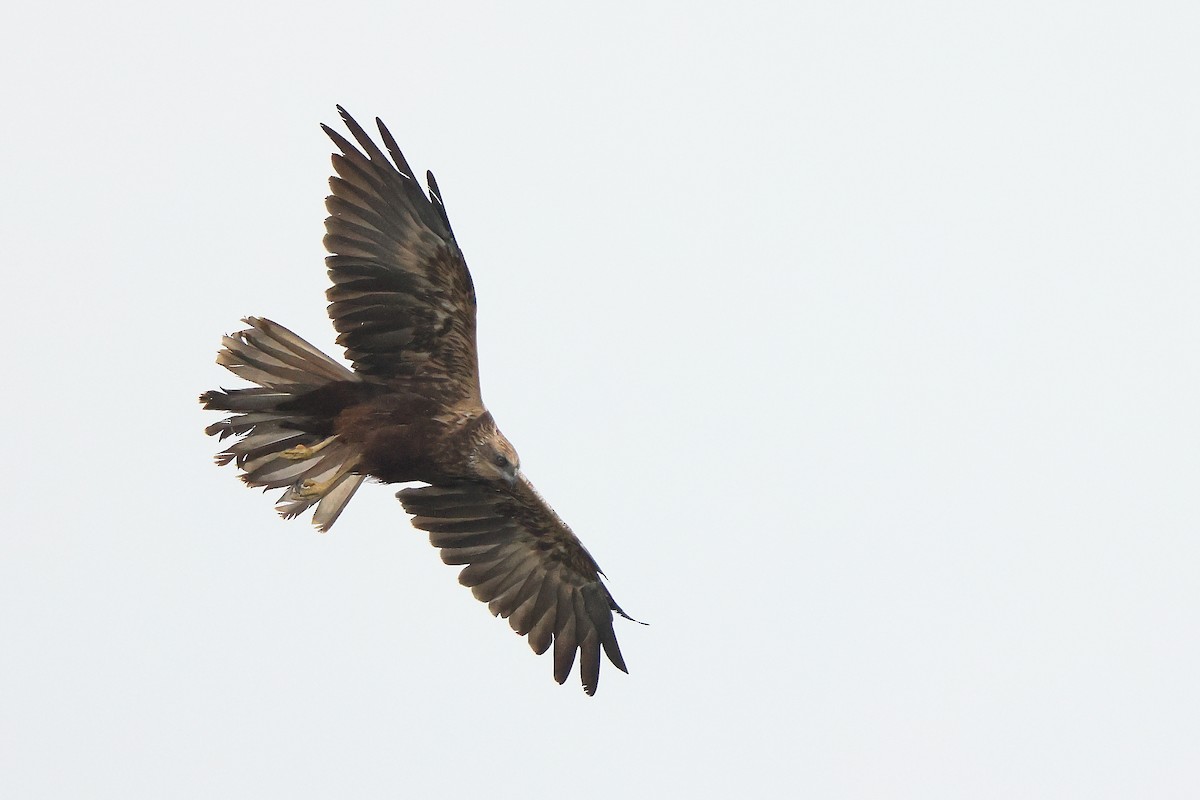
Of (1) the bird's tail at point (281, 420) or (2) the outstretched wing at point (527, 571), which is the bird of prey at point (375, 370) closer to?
(1) the bird's tail at point (281, 420)

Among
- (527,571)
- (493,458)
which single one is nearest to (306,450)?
(493,458)

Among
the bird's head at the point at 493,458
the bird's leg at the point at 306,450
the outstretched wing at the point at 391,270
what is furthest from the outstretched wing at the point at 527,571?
the outstretched wing at the point at 391,270

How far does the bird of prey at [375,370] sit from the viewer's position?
37.1ft

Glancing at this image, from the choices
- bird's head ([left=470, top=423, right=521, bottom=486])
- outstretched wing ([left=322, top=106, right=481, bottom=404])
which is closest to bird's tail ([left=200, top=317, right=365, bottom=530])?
outstretched wing ([left=322, top=106, right=481, bottom=404])

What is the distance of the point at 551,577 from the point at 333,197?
10.9 feet

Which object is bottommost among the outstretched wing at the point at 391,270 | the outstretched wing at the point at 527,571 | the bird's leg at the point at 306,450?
the bird's leg at the point at 306,450

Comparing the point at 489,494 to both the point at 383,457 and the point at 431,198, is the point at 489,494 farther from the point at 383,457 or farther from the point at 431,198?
the point at 431,198

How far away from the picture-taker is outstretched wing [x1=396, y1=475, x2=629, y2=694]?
12758mm

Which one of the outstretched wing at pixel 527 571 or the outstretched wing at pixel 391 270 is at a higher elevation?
the outstretched wing at pixel 391 270

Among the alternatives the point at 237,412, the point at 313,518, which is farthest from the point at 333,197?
the point at 313,518

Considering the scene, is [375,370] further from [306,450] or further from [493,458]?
[493,458]

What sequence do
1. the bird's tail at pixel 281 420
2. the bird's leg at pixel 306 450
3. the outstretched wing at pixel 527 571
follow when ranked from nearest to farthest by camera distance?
the bird's tail at pixel 281 420
the bird's leg at pixel 306 450
the outstretched wing at pixel 527 571

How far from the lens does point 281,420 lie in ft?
38.1

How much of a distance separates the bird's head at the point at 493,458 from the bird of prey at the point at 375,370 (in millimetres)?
10
